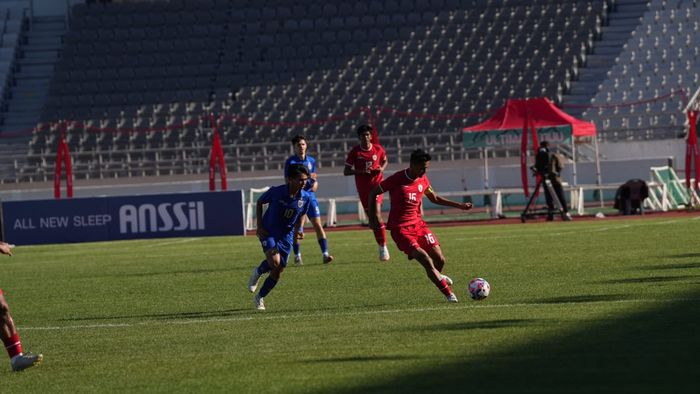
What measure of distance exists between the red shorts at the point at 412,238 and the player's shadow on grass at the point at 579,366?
335 cm

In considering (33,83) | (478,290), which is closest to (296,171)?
(478,290)

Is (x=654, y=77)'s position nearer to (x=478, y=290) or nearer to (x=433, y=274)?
(x=478, y=290)

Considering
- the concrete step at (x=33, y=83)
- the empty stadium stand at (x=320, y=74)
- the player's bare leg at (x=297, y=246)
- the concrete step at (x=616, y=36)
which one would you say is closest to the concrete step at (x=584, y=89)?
the empty stadium stand at (x=320, y=74)

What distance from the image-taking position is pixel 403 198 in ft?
49.6

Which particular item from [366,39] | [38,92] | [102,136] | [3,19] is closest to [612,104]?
[366,39]

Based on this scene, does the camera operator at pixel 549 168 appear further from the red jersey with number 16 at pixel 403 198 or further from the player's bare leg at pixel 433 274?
the player's bare leg at pixel 433 274

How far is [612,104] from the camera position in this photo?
46.6 meters

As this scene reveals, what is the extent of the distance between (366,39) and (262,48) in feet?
13.1

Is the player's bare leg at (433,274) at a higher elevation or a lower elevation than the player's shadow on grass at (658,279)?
higher

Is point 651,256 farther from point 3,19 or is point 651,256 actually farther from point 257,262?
point 3,19

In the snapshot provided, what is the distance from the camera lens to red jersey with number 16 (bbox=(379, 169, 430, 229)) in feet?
49.4

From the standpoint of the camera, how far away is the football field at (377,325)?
951 cm

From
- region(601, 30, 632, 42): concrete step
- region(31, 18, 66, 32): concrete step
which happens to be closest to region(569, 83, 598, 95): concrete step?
region(601, 30, 632, 42): concrete step

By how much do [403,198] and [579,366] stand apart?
19.0ft
